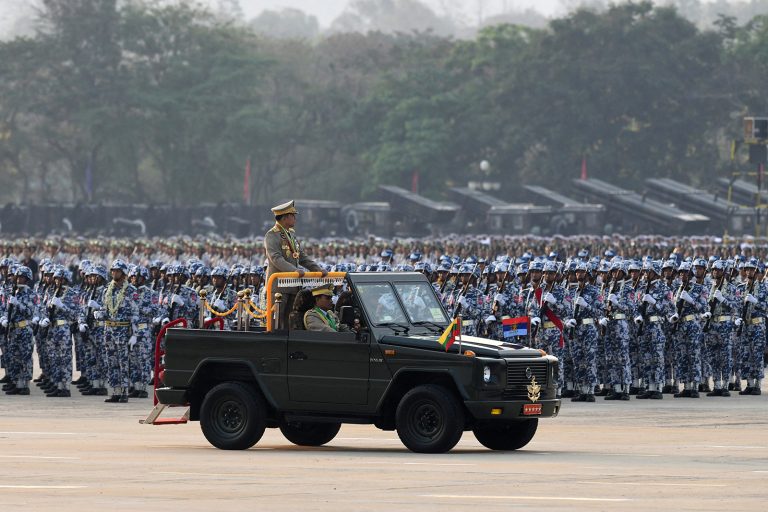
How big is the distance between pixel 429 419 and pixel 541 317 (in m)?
8.78

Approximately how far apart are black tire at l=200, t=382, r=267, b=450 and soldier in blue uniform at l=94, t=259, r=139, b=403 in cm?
766

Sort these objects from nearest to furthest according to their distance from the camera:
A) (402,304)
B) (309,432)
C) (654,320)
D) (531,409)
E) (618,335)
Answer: (531,409), (402,304), (309,432), (618,335), (654,320)

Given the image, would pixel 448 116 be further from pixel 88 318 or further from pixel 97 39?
pixel 88 318

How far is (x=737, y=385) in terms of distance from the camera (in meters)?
28.5

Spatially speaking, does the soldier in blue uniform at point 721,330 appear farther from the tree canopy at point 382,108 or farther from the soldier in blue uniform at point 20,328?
the tree canopy at point 382,108

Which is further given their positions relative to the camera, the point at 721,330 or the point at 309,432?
the point at 721,330

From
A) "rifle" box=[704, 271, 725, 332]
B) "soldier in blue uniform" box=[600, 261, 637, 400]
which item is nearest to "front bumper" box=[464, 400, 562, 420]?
"soldier in blue uniform" box=[600, 261, 637, 400]

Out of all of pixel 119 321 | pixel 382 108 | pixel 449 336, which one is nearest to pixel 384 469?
pixel 449 336

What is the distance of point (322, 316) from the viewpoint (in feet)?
59.8

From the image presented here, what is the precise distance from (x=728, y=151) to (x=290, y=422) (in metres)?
86.8

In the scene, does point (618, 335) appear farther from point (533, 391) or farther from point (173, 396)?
point (173, 396)

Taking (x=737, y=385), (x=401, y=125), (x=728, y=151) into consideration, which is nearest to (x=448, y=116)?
(x=401, y=125)

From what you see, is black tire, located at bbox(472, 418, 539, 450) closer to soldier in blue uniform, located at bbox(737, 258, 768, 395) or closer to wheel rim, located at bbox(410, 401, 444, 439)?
wheel rim, located at bbox(410, 401, 444, 439)

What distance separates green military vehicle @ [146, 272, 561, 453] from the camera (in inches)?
691
